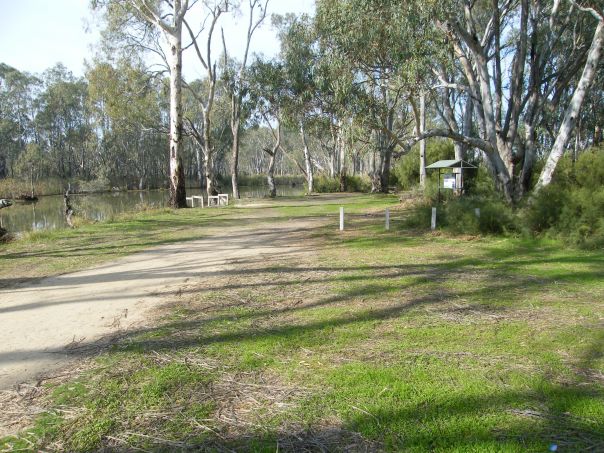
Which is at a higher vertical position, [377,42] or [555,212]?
[377,42]

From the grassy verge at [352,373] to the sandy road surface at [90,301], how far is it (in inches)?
18.5

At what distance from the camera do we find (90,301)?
612cm

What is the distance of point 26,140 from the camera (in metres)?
67.0

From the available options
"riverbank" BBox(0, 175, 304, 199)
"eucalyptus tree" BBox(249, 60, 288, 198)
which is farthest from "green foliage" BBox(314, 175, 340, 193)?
"riverbank" BBox(0, 175, 304, 199)

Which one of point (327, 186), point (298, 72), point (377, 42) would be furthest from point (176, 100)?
point (327, 186)

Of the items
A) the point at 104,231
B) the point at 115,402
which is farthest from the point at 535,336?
the point at 104,231

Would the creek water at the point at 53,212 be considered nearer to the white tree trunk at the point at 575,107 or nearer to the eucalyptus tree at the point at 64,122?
the white tree trunk at the point at 575,107

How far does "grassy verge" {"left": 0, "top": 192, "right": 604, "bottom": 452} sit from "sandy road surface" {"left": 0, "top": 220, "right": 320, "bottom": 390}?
0.47 m

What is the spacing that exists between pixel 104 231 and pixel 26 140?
212 ft

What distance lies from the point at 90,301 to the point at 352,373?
13.2 ft

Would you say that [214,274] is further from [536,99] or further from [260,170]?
[260,170]

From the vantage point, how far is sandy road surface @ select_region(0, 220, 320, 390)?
4.32m

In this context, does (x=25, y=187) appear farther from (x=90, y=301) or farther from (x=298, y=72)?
(x=90, y=301)

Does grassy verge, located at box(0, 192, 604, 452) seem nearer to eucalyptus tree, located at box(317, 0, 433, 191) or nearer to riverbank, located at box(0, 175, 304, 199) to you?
eucalyptus tree, located at box(317, 0, 433, 191)
